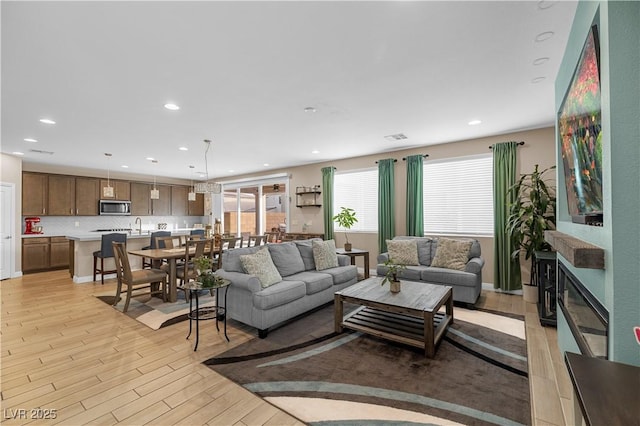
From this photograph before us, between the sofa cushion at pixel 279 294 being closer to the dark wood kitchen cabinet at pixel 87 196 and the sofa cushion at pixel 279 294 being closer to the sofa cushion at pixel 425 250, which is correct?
the sofa cushion at pixel 425 250

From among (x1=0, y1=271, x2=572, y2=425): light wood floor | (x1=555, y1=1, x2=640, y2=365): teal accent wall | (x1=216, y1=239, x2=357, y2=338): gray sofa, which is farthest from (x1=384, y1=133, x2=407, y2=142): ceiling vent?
(x1=555, y1=1, x2=640, y2=365): teal accent wall

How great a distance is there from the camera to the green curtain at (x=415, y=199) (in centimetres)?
557

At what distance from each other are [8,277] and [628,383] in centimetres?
921

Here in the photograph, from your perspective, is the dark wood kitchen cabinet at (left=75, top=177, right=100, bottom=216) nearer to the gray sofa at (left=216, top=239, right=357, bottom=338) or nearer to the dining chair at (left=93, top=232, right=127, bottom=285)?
the dining chair at (left=93, top=232, right=127, bottom=285)

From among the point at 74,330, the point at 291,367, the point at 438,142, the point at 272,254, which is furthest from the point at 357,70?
the point at 74,330

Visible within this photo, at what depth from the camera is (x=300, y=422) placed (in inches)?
73.5

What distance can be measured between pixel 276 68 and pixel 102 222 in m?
8.13

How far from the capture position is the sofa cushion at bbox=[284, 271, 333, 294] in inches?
146

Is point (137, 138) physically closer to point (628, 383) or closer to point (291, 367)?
point (291, 367)

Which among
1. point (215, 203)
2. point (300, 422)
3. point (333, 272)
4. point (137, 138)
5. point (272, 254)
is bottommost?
point (300, 422)

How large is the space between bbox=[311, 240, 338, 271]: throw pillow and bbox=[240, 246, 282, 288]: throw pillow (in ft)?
2.95

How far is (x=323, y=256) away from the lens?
14.6 feet

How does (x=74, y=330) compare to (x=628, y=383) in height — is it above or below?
below

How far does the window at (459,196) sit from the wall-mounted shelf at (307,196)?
2.55m
